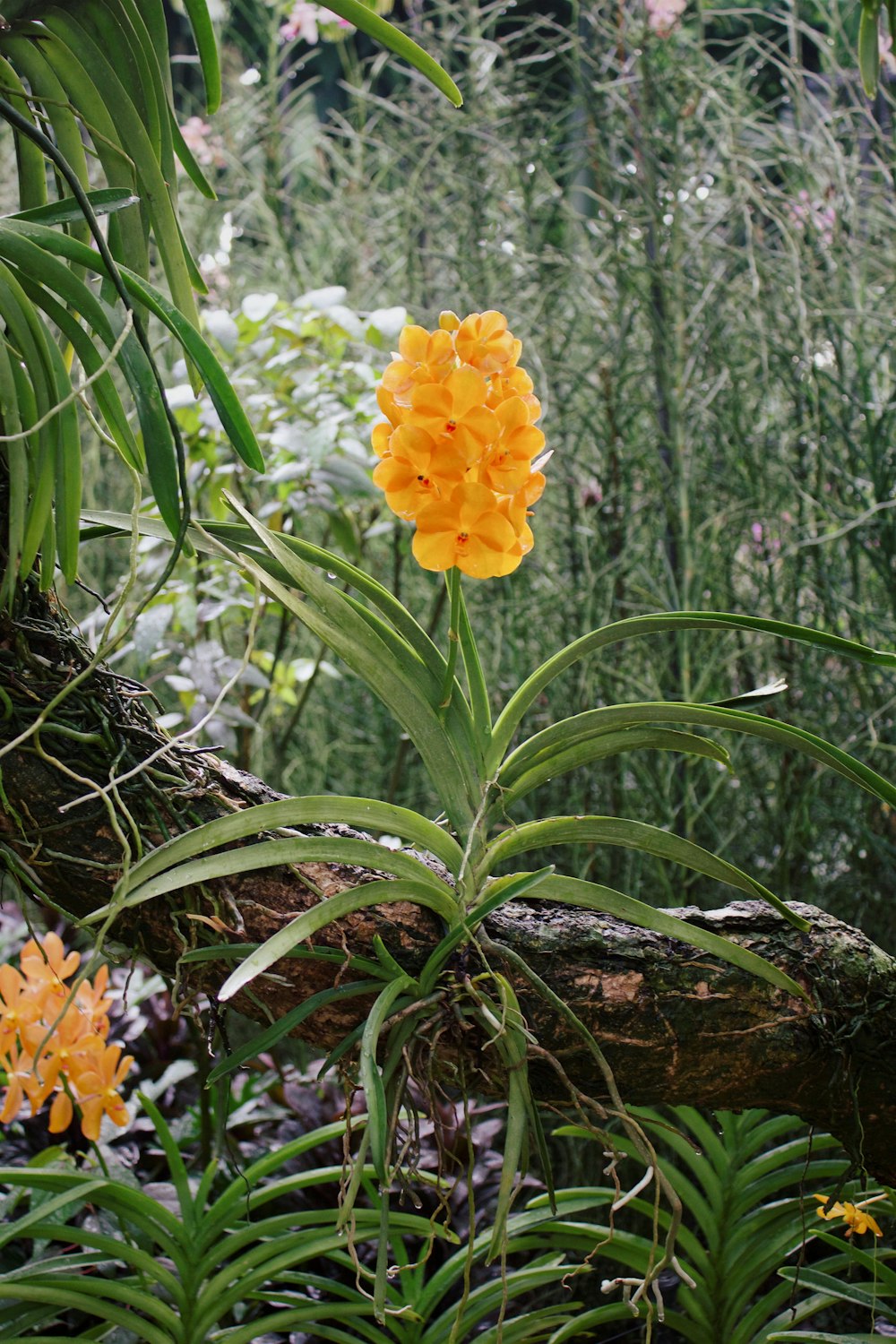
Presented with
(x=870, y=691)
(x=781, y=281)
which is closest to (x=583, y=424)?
(x=781, y=281)

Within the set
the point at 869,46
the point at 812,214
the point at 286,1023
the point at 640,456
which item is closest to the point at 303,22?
the point at 812,214

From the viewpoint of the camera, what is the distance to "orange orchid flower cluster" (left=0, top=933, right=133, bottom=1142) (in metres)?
1.07

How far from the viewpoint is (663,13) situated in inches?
69.9

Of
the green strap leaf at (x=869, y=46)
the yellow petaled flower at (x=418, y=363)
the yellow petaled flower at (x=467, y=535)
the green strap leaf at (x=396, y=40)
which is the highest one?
the green strap leaf at (x=869, y=46)

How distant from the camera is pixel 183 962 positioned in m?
0.75

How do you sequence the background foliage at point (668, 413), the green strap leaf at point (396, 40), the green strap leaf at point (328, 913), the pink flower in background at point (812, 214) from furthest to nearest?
the pink flower in background at point (812, 214), the background foliage at point (668, 413), the green strap leaf at point (396, 40), the green strap leaf at point (328, 913)

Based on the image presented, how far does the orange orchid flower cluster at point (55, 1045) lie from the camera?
42.1 inches

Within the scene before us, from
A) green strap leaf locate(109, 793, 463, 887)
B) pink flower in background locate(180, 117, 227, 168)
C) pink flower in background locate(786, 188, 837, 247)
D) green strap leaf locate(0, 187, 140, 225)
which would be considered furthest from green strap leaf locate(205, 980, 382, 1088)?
pink flower in background locate(180, 117, 227, 168)

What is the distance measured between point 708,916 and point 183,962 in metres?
0.39

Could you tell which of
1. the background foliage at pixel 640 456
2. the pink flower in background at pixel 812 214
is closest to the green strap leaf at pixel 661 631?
the background foliage at pixel 640 456

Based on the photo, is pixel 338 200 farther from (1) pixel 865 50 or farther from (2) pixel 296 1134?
(2) pixel 296 1134

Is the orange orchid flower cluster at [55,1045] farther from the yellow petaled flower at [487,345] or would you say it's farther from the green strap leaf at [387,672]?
the yellow petaled flower at [487,345]

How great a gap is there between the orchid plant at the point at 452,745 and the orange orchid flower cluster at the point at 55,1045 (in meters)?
0.45

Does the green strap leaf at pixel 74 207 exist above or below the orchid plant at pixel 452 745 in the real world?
above
